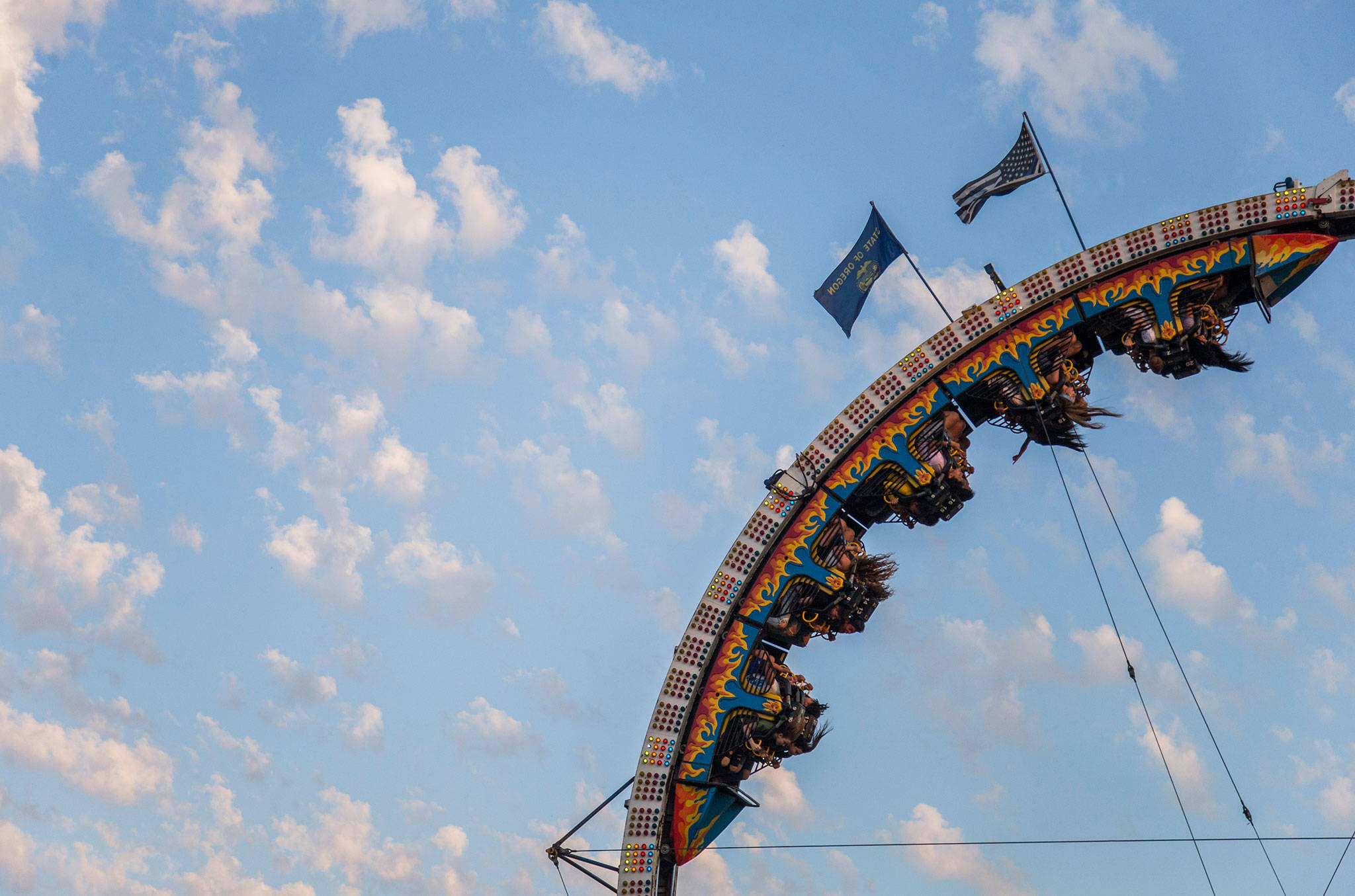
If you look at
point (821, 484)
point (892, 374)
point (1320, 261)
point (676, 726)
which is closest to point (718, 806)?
point (676, 726)

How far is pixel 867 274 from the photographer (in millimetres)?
32281

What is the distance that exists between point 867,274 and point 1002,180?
13.8 ft

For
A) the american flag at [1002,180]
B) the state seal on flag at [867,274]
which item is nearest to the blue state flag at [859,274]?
the state seal on flag at [867,274]

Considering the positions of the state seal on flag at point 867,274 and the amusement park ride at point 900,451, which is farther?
the state seal on flag at point 867,274

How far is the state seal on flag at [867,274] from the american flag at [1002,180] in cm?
253

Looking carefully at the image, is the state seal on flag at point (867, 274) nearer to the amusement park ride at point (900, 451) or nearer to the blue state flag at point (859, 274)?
the blue state flag at point (859, 274)

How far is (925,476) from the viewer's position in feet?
99.8

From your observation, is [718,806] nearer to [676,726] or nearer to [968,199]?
[676,726]

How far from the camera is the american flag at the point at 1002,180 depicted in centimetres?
3147

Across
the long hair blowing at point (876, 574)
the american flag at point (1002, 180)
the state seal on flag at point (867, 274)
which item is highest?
the american flag at point (1002, 180)

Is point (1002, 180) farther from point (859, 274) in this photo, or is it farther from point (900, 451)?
point (900, 451)

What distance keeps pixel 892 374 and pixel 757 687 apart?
28.1 ft

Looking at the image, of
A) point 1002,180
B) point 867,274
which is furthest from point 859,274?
point 1002,180

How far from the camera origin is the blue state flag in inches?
1266
